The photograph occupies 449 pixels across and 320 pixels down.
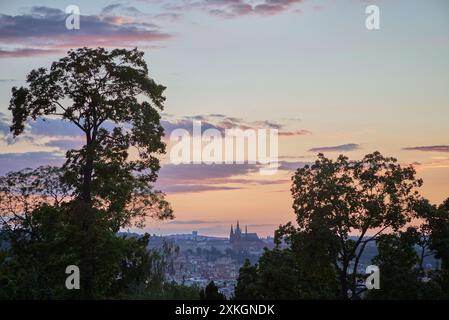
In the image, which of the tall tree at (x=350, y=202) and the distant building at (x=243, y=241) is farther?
the distant building at (x=243, y=241)

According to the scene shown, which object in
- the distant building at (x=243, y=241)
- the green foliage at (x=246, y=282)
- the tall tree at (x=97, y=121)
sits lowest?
the distant building at (x=243, y=241)

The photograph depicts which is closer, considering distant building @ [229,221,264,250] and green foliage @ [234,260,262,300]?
green foliage @ [234,260,262,300]

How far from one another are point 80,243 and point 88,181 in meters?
2.79

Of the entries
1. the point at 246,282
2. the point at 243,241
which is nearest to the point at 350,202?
the point at 246,282

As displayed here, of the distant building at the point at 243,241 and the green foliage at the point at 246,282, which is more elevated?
the green foliage at the point at 246,282

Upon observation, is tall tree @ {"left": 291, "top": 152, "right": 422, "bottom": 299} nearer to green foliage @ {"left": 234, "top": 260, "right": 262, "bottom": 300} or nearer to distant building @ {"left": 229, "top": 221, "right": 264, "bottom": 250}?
green foliage @ {"left": 234, "top": 260, "right": 262, "bottom": 300}

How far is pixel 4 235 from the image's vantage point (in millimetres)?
37844

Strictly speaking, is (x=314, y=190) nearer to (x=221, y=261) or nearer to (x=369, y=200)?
(x=369, y=200)

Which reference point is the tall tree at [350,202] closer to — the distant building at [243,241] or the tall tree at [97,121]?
the tall tree at [97,121]

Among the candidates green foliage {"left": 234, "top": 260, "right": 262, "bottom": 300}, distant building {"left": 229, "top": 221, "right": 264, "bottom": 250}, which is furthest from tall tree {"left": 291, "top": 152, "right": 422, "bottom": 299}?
distant building {"left": 229, "top": 221, "right": 264, "bottom": 250}

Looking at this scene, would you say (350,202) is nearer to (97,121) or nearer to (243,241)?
(97,121)

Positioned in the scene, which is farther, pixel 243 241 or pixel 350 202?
pixel 243 241

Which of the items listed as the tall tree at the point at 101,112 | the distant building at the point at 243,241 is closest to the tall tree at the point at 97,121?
the tall tree at the point at 101,112
